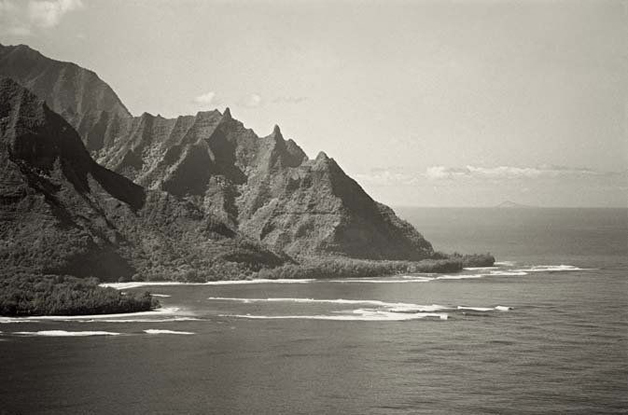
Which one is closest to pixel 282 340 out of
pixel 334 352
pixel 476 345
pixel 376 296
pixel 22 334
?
pixel 334 352

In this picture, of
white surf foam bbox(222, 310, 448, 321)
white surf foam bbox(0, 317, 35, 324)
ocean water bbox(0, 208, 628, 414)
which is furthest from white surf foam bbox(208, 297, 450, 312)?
white surf foam bbox(0, 317, 35, 324)

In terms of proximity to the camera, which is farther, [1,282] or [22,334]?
[1,282]

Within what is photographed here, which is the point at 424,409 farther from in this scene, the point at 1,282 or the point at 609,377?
the point at 1,282

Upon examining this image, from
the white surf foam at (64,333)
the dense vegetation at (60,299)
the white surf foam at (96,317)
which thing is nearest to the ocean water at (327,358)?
the white surf foam at (64,333)

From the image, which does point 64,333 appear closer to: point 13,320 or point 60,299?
point 13,320

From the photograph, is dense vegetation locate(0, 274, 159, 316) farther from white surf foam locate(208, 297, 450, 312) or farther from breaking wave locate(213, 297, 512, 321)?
white surf foam locate(208, 297, 450, 312)
